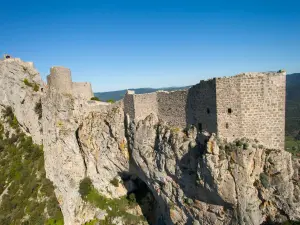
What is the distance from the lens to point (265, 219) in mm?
16469

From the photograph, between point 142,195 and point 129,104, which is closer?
point 129,104

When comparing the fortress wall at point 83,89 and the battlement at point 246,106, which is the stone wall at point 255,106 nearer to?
the battlement at point 246,106

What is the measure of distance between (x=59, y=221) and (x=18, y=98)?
19908 mm

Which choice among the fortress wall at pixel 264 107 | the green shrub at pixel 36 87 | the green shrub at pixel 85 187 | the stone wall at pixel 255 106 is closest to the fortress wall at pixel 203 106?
the stone wall at pixel 255 106

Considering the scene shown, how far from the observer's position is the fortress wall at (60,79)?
28203 mm

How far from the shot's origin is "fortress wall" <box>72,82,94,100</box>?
105 feet

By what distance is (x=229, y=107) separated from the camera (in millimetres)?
16859

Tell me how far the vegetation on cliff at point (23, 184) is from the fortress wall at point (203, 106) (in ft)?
77.7

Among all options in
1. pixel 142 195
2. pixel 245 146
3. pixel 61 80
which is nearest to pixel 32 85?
pixel 61 80

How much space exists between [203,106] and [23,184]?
28.8 meters

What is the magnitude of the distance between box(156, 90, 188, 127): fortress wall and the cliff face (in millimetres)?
971

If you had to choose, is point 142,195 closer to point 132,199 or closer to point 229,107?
point 132,199

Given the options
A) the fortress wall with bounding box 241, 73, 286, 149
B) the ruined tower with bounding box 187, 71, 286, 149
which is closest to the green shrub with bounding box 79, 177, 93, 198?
the ruined tower with bounding box 187, 71, 286, 149

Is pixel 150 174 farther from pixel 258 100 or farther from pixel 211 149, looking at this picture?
pixel 258 100
